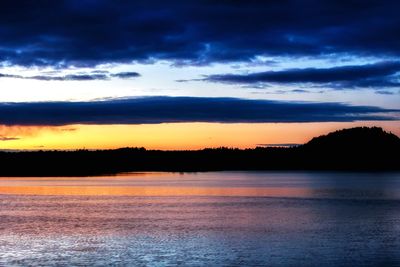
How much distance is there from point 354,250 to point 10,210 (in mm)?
35422

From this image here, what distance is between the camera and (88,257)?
29.7 metres

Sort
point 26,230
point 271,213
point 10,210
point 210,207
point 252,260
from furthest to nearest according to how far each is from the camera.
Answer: point 210,207
point 10,210
point 271,213
point 26,230
point 252,260

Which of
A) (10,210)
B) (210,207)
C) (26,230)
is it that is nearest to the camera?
(26,230)

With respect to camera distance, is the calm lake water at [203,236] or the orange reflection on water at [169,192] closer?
the calm lake water at [203,236]

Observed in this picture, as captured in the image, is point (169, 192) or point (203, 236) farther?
point (169, 192)

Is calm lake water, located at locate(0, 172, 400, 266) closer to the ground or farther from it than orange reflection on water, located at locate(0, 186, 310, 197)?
closer to the ground

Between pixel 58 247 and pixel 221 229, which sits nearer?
pixel 58 247

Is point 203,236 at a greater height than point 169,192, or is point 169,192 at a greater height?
point 169,192

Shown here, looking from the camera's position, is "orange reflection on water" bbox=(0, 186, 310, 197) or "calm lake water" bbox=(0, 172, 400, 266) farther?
"orange reflection on water" bbox=(0, 186, 310, 197)

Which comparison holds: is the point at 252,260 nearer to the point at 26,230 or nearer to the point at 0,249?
the point at 0,249

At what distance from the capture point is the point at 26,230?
40.7 m

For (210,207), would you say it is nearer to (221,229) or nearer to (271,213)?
(271,213)

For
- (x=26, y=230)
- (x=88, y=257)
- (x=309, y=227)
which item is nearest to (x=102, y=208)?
(x=26, y=230)

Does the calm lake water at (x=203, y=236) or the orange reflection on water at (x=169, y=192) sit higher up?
the orange reflection on water at (x=169, y=192)
